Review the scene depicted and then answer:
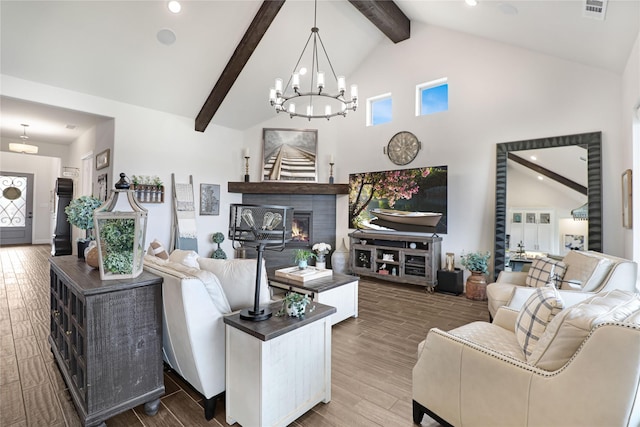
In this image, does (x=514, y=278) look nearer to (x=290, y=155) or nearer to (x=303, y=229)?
(x=303, y=229)

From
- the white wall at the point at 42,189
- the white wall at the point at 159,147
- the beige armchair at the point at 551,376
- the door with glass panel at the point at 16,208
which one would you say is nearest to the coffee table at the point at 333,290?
the beige armchair at the point at 551,376

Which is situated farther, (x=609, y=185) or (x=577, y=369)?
(x=609, y=185)

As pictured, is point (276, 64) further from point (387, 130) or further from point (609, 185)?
point (609, 185)

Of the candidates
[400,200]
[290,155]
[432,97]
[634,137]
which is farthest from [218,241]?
[634,137]

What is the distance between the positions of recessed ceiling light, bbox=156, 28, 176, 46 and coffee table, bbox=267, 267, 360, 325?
377cm

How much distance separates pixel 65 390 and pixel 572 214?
558 centimetres

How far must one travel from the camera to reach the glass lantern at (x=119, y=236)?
6.10ft

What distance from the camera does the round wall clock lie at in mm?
5516

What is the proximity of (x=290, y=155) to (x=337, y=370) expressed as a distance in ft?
16.3

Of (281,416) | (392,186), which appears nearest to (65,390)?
(281,416)

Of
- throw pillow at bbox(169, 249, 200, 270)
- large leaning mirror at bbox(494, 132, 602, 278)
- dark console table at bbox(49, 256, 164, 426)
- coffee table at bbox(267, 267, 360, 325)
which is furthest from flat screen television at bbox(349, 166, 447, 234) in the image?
dark console table at bbox(49, 256, 164, 426)

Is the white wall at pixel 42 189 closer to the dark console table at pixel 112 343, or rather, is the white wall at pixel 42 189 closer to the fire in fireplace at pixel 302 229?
the fire in fireplace at pixel 302 229

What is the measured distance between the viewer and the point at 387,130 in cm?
588

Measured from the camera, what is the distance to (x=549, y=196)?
4152mm
